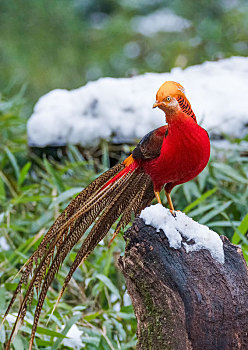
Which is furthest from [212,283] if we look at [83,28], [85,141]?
[83,28]

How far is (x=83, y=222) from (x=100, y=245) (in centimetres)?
76

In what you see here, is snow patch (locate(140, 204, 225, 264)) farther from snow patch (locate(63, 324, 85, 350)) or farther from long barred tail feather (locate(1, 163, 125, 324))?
snow patch (locate(63, 324, 85, 350))

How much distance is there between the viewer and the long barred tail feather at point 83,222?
136 centimetres

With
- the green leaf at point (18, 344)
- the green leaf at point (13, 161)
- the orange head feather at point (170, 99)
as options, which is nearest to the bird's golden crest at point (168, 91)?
the orange head feather at point (170, 99)

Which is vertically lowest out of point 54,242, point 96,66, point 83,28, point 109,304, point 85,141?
point 109,304

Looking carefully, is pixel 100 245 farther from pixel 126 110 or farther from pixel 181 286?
pixel 126 110

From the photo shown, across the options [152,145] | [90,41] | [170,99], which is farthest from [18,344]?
[90,41]

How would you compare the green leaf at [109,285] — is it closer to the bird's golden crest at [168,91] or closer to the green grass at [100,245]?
the green grass at [100,245]

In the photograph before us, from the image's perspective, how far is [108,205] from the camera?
1.40m

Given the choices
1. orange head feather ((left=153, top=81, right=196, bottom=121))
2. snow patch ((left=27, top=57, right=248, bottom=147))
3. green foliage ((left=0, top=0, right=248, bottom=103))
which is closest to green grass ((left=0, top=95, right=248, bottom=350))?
snow patch ((left=27, top=57, right=248, bottom=147))

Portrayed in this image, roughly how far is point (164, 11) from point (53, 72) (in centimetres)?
149

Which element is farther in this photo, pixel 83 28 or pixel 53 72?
pixel 83 28

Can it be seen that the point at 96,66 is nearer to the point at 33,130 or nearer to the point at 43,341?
the point at 33,130

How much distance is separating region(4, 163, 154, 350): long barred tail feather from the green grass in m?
0.29
